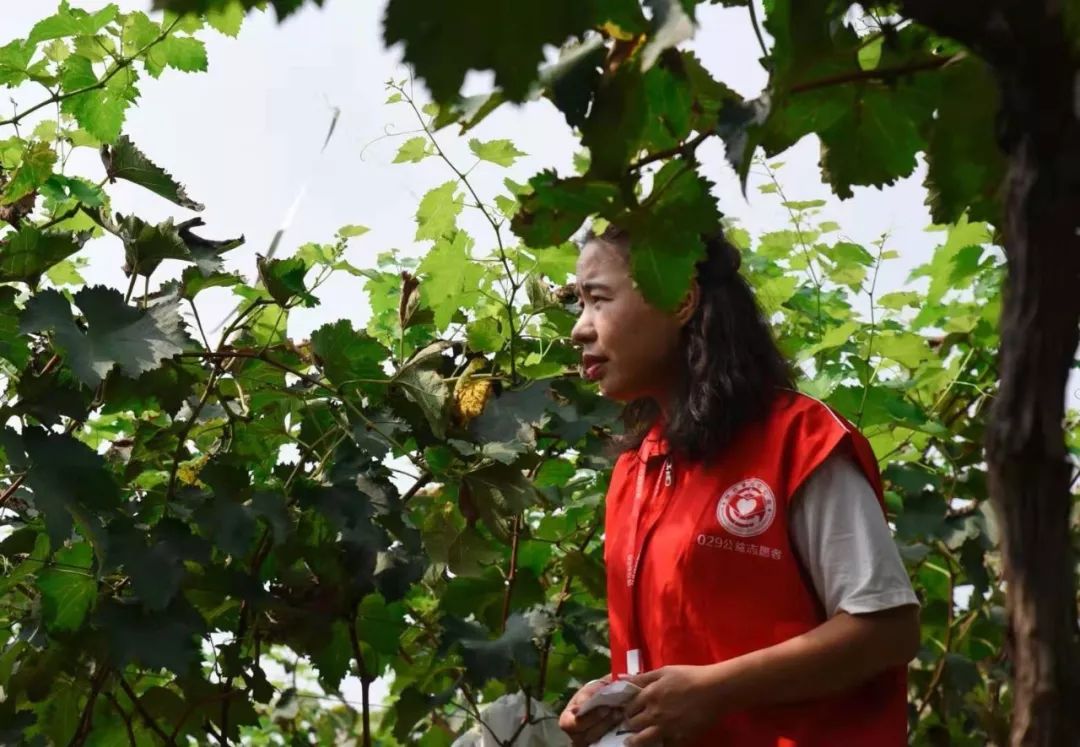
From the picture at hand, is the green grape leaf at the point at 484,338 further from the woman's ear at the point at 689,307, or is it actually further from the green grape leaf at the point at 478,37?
the green grape leaf at the point at 478,37

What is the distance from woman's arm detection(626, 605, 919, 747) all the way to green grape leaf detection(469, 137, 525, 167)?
107 centimetres

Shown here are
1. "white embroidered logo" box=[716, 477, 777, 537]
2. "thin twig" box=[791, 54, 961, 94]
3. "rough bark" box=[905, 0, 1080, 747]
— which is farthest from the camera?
"white embroidered logo" box=[716, 477, 777, 537]

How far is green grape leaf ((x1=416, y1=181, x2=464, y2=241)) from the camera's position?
2.22 m

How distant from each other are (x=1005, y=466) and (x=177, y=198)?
160 centimetres

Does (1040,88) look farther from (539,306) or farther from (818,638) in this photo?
(539,306)

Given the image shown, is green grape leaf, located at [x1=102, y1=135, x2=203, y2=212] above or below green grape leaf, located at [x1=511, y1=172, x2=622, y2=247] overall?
above

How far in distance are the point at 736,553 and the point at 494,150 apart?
97 centimetres

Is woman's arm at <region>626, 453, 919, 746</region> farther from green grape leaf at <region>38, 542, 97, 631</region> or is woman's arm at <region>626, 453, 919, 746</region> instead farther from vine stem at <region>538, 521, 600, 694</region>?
green grape leaf at <region>38, 542, 97, 631</region>

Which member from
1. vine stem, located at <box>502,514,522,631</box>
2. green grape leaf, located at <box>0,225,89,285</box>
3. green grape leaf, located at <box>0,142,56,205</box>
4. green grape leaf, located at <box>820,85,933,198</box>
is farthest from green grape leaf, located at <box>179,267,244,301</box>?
green grape leaf, located at <box>820,85,933,198</box>

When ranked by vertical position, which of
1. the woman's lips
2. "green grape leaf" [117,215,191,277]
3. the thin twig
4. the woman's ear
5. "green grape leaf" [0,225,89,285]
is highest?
"green grape leaf" [117,215,191,277]

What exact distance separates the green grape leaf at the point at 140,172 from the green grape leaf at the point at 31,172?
0.24ft

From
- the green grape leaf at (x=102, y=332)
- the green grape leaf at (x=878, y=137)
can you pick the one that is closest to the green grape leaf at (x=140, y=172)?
the green grape leaf at (x=102, y=332)

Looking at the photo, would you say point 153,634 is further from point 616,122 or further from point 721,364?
point 616,122

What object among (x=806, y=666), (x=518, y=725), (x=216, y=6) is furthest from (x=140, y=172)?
(x=216, y=6)
